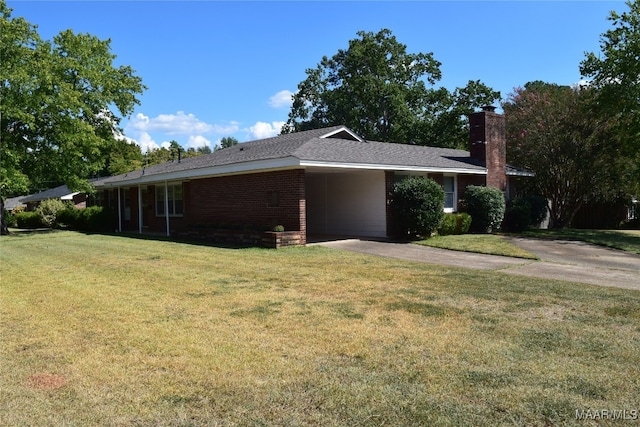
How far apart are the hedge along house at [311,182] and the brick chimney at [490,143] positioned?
0.04 meters

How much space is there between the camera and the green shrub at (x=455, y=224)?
55.5 ft

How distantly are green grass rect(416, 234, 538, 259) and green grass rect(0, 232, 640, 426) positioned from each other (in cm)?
430

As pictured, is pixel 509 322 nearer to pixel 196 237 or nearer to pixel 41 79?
pixel 196 237

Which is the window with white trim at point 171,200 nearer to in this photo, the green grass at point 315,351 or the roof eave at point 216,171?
the roof eave at point 216,171

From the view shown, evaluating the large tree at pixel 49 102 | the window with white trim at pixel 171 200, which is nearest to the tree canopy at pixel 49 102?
the large tree at pixel 49 102

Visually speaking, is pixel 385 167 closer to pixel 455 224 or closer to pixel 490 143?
pixel 455 224

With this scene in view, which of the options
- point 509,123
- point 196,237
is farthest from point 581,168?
point 196,237

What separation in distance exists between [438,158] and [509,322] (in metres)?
15.2

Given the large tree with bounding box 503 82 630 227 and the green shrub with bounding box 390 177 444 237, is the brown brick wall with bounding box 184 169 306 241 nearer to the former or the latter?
the green shrub with bounding box 390 177 444 237

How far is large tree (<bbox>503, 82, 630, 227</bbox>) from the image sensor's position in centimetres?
2144

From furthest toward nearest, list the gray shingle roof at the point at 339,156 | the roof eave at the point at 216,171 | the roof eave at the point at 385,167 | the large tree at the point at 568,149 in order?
1. the large tree at the point at 568,149
2. the gray shingle roof at the point at 339,156
3. the roof eave at the point at 216,171
4. the roof eave at the point at 385,167

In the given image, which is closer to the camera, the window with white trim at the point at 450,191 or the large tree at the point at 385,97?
the window with white trim at the point at 450,191

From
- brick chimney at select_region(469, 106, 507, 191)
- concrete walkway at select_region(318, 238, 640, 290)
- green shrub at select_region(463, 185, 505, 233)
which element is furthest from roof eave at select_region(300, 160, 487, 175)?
concrete walkway at select_region(318, 238, 640, 290)

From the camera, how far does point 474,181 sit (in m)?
20.3
